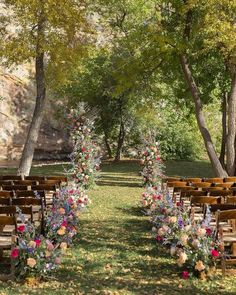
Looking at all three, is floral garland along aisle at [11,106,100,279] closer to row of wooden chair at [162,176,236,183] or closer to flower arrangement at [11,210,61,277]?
flower arrangement at [11,210,61,277]

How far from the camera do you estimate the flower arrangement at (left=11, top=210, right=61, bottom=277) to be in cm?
618

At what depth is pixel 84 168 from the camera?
1648 centimetres

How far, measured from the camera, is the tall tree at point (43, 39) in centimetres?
1660

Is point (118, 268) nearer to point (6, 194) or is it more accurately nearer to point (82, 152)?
point (6, 194)

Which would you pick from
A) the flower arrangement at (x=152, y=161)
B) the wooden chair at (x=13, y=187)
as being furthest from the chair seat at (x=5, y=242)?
the flower arrangement at (x=152, y=161)

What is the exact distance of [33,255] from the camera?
245 inches

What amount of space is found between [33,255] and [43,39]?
12317mm

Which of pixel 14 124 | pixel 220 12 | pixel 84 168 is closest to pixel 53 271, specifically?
pixel 84 168

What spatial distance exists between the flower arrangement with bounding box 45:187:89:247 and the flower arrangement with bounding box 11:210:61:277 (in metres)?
0.35

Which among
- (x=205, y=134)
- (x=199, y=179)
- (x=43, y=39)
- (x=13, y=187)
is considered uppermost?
(x=43, y=39)

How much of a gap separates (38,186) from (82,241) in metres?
1.98

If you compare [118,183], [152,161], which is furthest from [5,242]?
[118,183]

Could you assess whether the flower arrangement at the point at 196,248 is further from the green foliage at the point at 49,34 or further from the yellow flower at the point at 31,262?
the green foliage at the point at 49,34

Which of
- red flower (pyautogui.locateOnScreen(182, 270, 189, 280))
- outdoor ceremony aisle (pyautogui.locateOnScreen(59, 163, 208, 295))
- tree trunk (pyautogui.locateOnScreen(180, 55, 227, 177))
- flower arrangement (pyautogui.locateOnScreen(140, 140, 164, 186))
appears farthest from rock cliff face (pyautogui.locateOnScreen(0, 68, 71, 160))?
red flower (pyautogui.locateOnScreen(182, 270, 189, 280))
